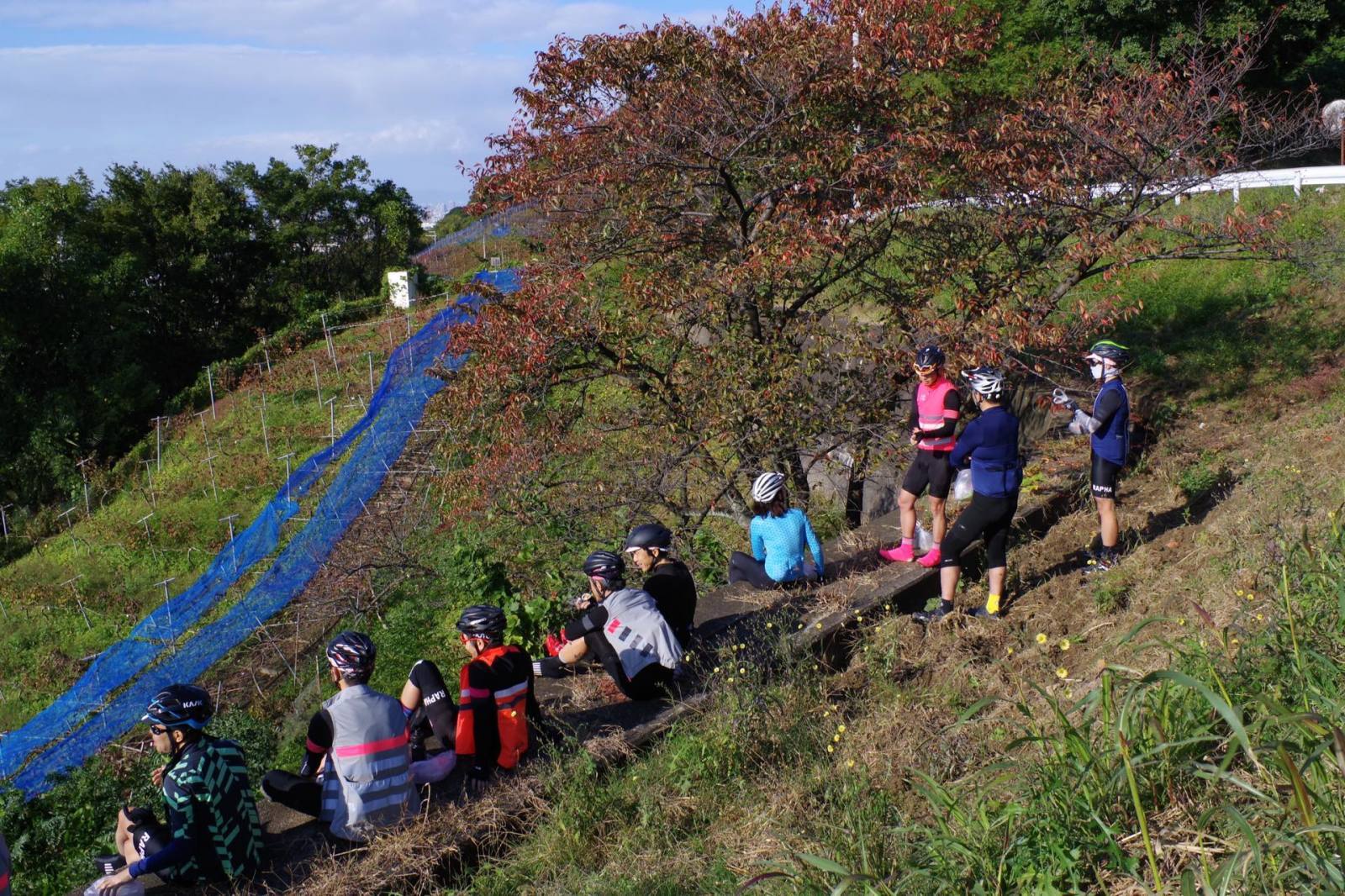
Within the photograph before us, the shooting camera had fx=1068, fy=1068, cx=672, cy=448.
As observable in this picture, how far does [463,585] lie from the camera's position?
27.0 ft

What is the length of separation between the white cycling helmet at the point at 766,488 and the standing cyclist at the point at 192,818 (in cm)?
345

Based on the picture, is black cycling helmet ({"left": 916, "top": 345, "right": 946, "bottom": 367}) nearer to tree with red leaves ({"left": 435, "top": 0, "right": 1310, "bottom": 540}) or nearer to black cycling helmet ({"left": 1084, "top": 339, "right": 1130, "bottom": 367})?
black cycling helmet ({"left": 1084, "top": 339, "right": 1130, "bottom": 367})

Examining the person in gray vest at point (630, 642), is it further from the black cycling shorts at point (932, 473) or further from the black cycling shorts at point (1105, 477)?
the black cycling shorts at point (1105, 477)

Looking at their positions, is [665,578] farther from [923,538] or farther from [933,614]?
[923,538]

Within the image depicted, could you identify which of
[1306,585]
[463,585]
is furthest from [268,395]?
[1306,585]

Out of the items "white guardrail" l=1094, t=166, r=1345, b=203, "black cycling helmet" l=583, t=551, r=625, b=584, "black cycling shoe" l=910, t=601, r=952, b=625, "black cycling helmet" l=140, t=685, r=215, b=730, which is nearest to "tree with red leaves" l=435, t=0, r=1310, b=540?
"black cycling shoe" l=910, t=601, r=952, b=625

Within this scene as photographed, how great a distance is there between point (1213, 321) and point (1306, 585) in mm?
9236

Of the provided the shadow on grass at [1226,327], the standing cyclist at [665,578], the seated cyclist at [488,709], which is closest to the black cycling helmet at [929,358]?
the standing cyclist at [665,578]

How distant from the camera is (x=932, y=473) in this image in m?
6.91

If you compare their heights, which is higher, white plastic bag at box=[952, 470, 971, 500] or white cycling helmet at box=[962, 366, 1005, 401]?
white cycling helmet at box=[962, 366, 1005, 401]

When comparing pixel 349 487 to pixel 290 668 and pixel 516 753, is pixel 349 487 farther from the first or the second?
pixel 516 753

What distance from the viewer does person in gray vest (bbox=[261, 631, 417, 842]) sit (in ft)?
14.3

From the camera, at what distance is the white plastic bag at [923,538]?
7482 mm

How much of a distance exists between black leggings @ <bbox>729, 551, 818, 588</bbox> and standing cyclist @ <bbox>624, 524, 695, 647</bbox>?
1.10 meters
